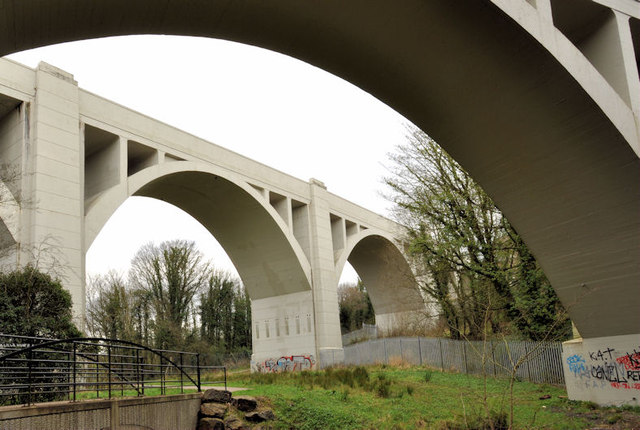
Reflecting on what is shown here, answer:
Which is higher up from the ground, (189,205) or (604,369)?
(189,205)

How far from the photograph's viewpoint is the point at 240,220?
27.8 metres

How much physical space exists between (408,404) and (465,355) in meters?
7.99

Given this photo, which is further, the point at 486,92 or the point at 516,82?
the point at 486,92

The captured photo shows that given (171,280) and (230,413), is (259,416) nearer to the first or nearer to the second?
(230,413)

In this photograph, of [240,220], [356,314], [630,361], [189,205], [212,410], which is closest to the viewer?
[630,361]

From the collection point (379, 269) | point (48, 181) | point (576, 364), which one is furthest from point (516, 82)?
point (379, 269)

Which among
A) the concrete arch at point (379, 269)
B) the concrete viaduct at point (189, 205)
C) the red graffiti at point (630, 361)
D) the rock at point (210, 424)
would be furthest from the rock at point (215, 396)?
the concrete arch at point (379, 269)

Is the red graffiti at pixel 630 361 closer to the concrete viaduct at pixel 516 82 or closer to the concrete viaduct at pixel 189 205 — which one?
the concrete viaduct at pixel 516 82

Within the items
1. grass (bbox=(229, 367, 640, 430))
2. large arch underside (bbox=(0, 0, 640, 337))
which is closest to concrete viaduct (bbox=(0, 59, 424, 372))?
grass (bbox=(229, 367, 640, 430))

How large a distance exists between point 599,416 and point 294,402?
21.5ft

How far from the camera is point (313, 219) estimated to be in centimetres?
3031

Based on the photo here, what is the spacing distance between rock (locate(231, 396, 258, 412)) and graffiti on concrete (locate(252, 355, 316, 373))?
1451 centimetres

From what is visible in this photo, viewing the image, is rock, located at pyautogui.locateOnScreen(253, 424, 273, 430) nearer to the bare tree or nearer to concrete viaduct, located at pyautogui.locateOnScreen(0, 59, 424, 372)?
concrete viaduct, located at pyautogui.locateOnScreen(0, 59, 424, 372)

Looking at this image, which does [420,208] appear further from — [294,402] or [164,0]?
[164,0]
